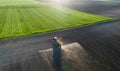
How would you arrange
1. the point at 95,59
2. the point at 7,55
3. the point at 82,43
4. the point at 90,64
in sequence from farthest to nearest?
the point at 82,43 < the point at 7,55 < the point at 95,59 < the point at 90,64

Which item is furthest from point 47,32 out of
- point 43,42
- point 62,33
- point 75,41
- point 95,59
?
point 95,59

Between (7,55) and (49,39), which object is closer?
(7,55)

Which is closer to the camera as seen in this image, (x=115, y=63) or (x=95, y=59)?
(x=115, y=63)

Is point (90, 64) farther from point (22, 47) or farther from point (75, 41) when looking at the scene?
point (22, 47)

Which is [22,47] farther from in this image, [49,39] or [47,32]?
[47,32]

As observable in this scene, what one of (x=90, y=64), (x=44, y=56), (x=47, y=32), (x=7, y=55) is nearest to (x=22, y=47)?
(x=7, y=55)

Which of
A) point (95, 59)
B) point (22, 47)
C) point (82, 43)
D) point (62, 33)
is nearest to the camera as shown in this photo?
point (95, 59)

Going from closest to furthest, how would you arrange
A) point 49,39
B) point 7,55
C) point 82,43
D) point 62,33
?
1. point 7,55
2. point 82,43
3. point 49,39
4. point 62,33

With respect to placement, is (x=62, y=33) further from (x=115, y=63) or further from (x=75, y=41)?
(x=115, y=63)

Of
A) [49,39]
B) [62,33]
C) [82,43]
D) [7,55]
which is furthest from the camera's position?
[62,33]
